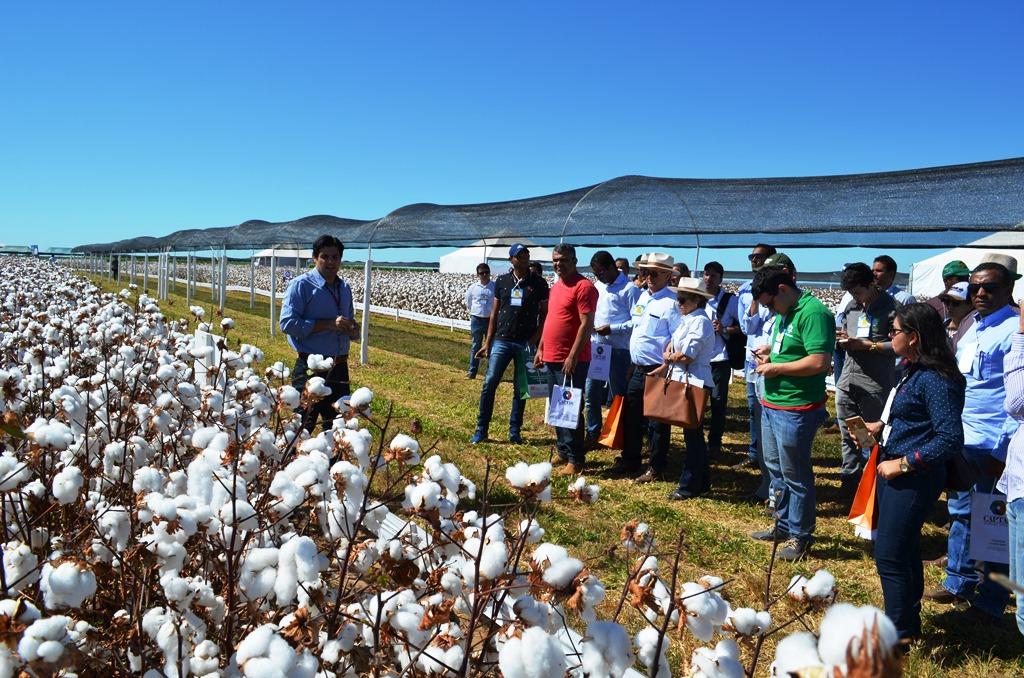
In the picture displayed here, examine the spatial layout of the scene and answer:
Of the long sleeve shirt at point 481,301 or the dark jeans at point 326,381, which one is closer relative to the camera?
the dark jeans at point 326,381

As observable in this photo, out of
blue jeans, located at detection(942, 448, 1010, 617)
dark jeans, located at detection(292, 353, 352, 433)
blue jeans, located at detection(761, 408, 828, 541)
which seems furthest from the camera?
dark jeans, located at detection(292, 353, 352, 433)

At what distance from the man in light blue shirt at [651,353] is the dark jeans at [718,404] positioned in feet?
4.07

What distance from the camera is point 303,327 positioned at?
5.05 metres

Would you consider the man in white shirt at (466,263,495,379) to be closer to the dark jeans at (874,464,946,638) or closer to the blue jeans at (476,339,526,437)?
the blue jeans at (476,339,526,437)

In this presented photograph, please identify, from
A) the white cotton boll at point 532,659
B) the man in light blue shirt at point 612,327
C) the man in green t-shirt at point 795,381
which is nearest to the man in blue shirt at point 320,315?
the man in green t-shirt at point 795,381

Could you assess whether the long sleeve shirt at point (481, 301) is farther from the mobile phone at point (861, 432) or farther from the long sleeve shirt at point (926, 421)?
the long sleeve shirt at point (926, 421)

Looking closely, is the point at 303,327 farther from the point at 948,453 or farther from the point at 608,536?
the point at 948,453

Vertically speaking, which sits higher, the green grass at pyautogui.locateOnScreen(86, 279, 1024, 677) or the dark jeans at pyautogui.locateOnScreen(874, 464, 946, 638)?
the dark jeans at pyautogui.locateOnScreen(874, 464, 946, 638)

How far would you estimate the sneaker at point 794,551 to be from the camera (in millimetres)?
4547

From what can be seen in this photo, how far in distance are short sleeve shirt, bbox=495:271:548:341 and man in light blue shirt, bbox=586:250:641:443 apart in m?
0.69

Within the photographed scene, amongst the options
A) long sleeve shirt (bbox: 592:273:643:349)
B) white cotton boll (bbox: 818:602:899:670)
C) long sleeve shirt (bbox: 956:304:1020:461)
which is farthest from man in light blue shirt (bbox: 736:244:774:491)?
white cotton boll (bbox: 818:602:899:670)

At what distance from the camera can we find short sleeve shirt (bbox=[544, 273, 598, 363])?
20.7 feet

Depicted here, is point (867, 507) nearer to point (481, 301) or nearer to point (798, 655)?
point (798, 655)

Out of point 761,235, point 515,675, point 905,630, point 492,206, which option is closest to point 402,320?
point 492,206
